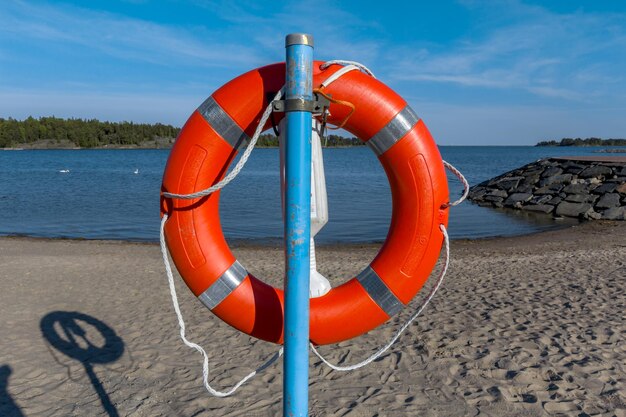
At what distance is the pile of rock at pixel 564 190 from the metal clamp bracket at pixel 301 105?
562 inches

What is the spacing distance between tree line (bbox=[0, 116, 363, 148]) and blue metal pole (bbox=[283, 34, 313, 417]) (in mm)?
96334

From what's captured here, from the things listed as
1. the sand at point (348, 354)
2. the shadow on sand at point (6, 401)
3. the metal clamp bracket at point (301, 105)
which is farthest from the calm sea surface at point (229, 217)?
the metal clamp bracket at point (301, 105)

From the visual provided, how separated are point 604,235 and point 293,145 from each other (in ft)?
38.1

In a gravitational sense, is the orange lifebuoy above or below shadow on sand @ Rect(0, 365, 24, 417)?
above

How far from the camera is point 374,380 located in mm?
3539

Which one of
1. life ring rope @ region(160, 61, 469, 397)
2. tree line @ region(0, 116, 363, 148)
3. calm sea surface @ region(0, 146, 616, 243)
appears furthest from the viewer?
tree line @ region(0, 116, 363, 148)

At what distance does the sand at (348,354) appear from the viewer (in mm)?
3246

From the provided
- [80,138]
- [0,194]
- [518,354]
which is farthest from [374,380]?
[80,138]

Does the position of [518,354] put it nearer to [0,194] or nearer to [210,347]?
[210,347]

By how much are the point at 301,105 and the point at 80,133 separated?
112076mm

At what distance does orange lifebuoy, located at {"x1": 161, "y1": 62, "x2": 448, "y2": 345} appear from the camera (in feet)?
6.84

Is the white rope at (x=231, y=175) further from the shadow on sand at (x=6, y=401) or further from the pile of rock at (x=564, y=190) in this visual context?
the pile of rock at (x=564, y=190)

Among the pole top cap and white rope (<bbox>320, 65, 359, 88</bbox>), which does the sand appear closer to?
white rope (<bbox>320, 65, 359, 88</bbox>)

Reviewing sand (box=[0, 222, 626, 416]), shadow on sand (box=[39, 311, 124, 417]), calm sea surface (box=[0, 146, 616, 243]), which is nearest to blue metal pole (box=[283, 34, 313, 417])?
sand (box=[0, 222, 626, 416])
